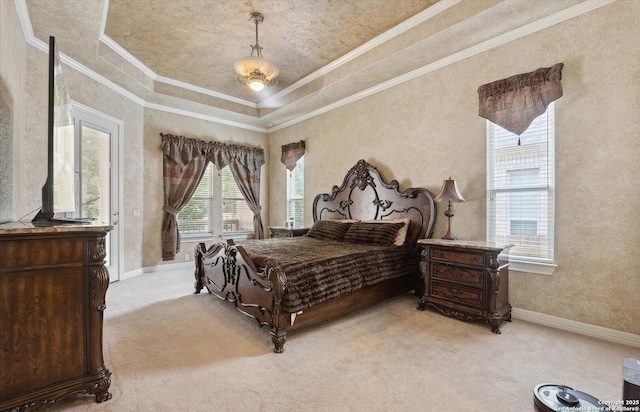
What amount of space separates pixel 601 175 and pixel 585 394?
1886 mm

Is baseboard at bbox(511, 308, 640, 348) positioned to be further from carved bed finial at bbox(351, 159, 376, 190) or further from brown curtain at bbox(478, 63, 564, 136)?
carved bed finial at bbox(351, 159, 376, 190)

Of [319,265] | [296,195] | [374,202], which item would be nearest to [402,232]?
[374,202]

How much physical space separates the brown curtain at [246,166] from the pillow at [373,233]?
9.80 feet

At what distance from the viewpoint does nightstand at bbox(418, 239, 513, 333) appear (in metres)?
2.75

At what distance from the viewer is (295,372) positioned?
6.81 feet

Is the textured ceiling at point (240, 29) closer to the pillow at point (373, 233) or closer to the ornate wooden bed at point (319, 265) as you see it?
the ornate wooden bed at point (319, 265)

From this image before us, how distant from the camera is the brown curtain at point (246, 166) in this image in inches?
234

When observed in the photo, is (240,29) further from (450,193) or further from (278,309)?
(278,309)

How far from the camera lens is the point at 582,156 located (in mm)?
2699

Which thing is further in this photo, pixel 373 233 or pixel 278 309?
pixel 373 233

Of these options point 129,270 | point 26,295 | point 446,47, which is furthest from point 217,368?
point 446,47

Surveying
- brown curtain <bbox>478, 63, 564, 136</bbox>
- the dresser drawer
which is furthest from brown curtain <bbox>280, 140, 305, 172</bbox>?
the dresser drawer

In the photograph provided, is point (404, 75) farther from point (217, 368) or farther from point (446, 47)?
point (217, 368)

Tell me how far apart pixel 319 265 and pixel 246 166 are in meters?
4.18
